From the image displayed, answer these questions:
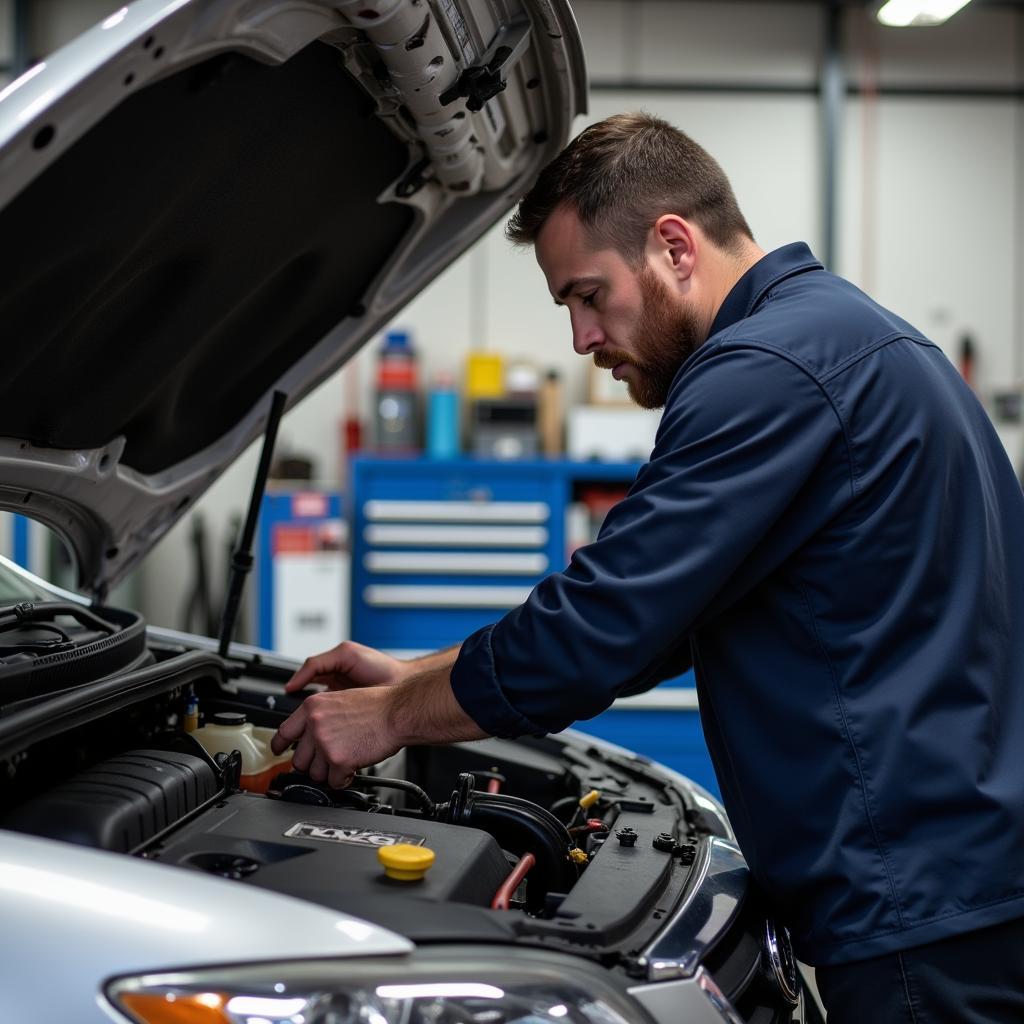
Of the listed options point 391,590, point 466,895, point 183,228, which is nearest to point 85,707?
point 466,895

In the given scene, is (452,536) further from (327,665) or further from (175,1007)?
(175,1007)

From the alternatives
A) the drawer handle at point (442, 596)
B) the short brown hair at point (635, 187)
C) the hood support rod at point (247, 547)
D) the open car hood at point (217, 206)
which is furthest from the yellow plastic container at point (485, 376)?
the short brown hair at point (635, 187)

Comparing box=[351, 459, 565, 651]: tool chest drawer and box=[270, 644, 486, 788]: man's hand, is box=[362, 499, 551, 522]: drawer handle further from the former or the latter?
box=[270, 644, 486, 788]: man's hand

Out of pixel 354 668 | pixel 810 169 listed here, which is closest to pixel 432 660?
pixel 354 668

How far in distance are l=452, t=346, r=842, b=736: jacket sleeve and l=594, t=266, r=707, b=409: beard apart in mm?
242

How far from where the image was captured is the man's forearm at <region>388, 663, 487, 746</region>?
1.14m

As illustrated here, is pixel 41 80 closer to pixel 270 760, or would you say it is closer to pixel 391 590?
pixel 270 760

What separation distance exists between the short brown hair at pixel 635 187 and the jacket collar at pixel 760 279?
73mm

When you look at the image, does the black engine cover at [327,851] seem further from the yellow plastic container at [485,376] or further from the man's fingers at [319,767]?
the yellow plastic container at [485,376]

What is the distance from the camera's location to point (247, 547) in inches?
66.2

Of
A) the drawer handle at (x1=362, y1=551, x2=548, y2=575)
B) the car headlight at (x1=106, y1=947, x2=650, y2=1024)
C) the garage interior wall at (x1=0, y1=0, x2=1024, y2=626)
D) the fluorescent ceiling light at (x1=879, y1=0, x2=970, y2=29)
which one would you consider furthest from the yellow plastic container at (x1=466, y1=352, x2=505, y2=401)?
the car headlight at (x1=106, y1=947, x2=650, y2=1024)

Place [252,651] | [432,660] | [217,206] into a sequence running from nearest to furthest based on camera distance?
1. [217,206]
2. [432,660]
3. [252,651]

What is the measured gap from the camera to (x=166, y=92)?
1060 mm

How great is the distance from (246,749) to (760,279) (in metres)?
0.88
